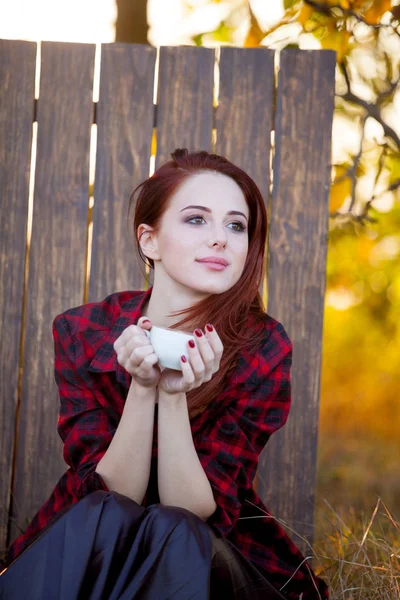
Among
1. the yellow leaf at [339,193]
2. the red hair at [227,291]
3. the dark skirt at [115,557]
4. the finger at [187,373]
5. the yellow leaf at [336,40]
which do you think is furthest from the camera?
the yellow leaf at [339,193]

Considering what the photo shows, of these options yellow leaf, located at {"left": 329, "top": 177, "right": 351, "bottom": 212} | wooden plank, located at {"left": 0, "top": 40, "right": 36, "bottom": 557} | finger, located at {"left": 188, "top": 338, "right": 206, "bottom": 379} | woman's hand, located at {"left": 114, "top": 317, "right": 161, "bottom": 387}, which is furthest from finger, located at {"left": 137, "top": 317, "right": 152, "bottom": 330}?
yellow leaf, located at {"left": 329, "top": 177, "right": 351, "bottom": 212}

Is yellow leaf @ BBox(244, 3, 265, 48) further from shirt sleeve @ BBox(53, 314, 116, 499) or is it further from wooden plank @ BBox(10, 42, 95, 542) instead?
shirt sleeve @ BBox(53, 314, 116, 499)

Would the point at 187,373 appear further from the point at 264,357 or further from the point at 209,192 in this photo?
the point at 209,192

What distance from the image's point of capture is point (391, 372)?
186 inches

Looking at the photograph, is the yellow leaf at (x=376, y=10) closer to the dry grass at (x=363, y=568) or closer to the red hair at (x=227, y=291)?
the red hair at (x=227, y=291)

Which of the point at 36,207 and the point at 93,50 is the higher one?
the point at 93,50

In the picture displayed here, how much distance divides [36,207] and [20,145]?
0.23 m

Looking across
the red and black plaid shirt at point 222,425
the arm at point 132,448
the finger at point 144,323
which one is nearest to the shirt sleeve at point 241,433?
the red and black plaid shirt at point 222,425

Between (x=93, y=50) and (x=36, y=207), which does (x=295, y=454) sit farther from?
(x=93, y=50)

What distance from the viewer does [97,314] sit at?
7.46 feet

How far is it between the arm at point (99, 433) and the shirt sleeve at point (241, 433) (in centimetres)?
19

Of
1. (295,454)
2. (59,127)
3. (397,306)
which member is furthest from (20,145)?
(397,306)

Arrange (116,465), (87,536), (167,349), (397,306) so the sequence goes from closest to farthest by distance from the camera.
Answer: (87,536) < (167,349) < (116,465) < (397,306)

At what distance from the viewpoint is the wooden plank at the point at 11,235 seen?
2658mm
